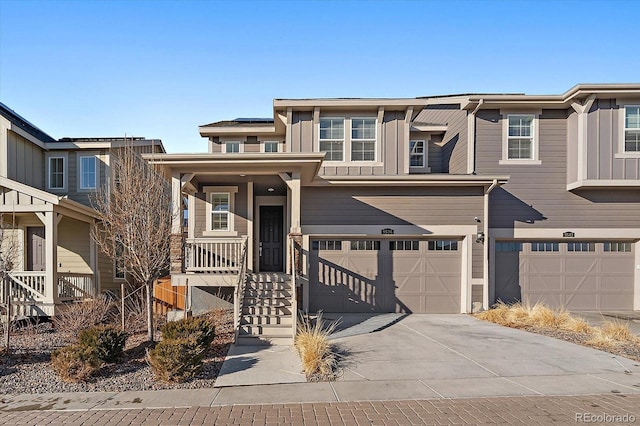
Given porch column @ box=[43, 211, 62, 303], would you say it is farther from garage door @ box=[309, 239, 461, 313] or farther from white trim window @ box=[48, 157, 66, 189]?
garage door @ box=[309, 239, 461, 313]

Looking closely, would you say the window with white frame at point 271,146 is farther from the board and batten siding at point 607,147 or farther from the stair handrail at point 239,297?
A: the board and batten siding at point 607,147

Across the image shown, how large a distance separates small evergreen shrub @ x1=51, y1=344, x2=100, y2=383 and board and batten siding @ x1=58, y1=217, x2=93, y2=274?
889 cm

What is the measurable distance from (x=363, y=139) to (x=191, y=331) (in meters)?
8.04

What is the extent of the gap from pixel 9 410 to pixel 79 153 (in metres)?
12.5

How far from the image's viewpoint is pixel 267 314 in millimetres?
8336

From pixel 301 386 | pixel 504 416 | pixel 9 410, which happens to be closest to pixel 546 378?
pixel 504 416

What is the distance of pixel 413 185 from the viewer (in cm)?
1129

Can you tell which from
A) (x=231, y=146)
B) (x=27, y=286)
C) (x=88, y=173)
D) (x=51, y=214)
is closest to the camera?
(x=27, y=286)

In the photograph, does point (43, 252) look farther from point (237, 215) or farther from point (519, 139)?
point (519, 139)

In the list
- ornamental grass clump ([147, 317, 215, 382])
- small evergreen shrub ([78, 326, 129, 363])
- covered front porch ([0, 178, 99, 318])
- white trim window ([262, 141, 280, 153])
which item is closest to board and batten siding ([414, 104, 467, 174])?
white trim window ([262, 141, 280, 153])

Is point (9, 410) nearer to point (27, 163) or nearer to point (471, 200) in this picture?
point (471, 200)

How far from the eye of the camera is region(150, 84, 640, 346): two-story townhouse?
11258mm

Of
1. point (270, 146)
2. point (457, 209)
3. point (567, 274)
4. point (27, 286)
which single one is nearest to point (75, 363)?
point (27, 286)

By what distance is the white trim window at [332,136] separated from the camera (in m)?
12.1
